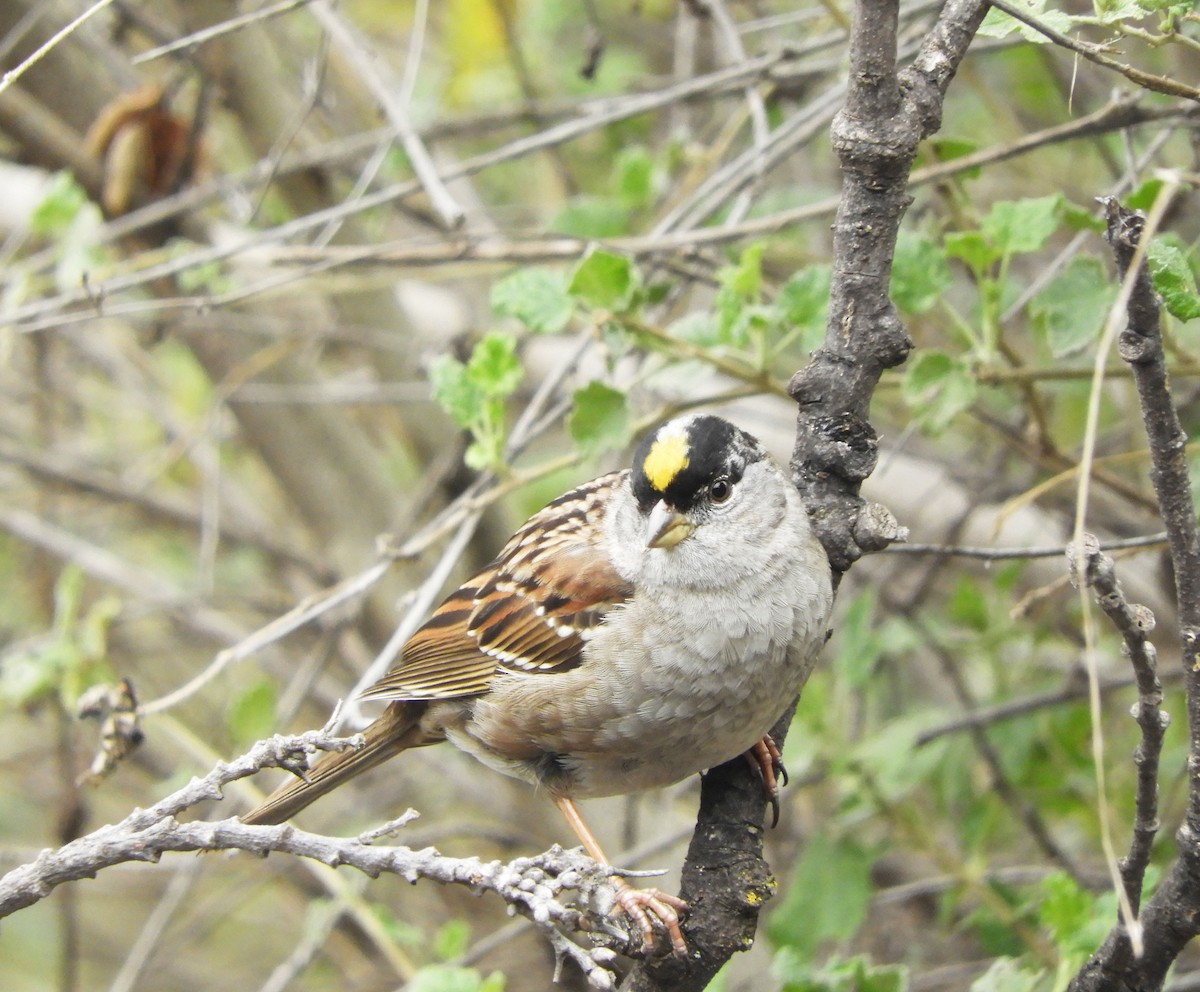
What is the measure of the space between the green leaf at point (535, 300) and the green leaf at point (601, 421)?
0.45 ft

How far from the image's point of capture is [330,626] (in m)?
3.32

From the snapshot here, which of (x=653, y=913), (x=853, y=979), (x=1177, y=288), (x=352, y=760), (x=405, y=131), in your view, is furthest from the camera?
(x=352, y=760)

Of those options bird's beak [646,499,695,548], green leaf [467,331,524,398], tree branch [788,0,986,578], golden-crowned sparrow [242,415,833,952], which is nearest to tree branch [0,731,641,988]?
golden-crowned sparrow [242,415,833,952]

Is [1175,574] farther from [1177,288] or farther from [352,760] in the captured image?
[352,760]

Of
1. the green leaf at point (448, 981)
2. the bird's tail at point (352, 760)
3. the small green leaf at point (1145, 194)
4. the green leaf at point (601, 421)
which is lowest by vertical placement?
the green leaf at point (448, 981)

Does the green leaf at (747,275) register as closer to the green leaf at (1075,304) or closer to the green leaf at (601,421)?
the green leaf at (601,421)

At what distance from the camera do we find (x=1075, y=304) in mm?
2254

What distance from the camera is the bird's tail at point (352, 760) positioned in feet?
8.53

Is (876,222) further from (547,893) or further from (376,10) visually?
(376,10)

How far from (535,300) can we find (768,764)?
908mm

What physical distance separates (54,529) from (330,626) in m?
1.53

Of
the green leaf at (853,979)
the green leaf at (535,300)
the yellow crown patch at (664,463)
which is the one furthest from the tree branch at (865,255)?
the green leaf at (853,979)

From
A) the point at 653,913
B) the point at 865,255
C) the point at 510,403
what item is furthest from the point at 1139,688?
the point at 510,403

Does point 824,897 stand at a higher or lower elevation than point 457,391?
lower
